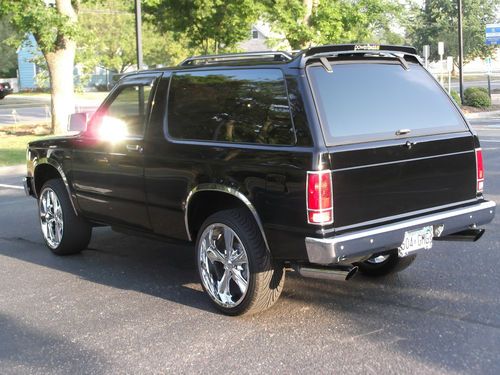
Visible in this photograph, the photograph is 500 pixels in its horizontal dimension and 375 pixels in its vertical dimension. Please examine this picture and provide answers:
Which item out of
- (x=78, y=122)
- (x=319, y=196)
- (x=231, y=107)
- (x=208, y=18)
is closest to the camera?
(x=319, y=196)

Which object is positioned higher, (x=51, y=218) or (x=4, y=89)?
(x=4, y=89)

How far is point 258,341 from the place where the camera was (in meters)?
4.34

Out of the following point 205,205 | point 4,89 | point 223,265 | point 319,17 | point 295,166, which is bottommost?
point 223,265

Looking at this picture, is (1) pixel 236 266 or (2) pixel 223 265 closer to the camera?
(1) pixel 236 266

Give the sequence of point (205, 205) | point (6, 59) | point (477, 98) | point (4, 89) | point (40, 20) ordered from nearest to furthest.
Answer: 1. point (205, 205)
2. point (40, 20)
3. point (477, 98)
4. point (4, 89)
5. point (6, 59)

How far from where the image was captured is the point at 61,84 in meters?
19.9

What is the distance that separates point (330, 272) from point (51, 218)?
3.57m

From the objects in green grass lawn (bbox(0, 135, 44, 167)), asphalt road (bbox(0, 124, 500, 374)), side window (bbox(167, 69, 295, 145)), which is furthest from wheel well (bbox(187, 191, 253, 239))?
green grass lawn (bbox(0, 135, 44, 167))

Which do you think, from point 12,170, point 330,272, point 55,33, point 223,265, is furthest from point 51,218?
point 55,33

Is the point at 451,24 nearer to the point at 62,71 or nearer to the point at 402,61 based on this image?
the point at 62,71

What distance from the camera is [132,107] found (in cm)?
590

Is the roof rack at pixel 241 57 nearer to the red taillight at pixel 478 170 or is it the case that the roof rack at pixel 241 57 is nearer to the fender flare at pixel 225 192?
the fender flare at pixel 225 192

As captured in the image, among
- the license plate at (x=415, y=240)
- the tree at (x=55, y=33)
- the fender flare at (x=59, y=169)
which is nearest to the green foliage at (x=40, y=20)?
the tree at (x=55, y=33)

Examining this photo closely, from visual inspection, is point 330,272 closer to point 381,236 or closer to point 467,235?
point 381,236
